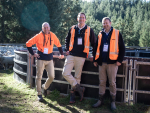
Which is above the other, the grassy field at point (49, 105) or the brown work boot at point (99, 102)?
the brown work boot at point (99, 102)

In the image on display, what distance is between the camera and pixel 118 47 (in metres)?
5.18

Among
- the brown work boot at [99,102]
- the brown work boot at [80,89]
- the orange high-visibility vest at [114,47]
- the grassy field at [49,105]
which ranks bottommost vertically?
the grassy field at [49,105]

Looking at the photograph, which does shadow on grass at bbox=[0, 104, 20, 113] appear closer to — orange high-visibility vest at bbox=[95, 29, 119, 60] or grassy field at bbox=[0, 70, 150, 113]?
grassy field at bbox=[0, 70, 150, 113]

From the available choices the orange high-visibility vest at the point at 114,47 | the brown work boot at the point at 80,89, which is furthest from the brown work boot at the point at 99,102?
the orange high-visibility vest at the point at 114,47

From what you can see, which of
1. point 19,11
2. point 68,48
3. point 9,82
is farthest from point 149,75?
point 19,11

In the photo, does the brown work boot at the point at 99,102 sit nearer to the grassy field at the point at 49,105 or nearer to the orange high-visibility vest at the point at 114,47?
the grassy field at the point at 49,105

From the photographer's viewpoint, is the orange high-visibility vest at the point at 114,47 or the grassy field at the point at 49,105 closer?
the orange high-visibility vest at the point at 114,47

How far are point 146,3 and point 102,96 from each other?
163 m

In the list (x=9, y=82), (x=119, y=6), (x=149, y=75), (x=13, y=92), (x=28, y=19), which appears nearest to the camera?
(x=149, y=75)

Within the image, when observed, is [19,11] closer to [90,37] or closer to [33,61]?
[33,61]

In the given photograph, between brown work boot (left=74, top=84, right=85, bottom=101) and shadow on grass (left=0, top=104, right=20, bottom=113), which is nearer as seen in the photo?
shadow on grass (left=0, top=104, right=20, bottom=113)

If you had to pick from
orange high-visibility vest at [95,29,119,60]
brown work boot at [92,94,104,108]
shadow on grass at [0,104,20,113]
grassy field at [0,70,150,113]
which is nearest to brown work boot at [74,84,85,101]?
grassy field at [0,70,150,113]

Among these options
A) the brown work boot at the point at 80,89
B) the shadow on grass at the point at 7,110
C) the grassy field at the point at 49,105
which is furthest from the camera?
the brown work boot at the point at 80,89

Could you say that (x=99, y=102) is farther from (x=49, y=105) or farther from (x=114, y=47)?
(x=114, y=47)
